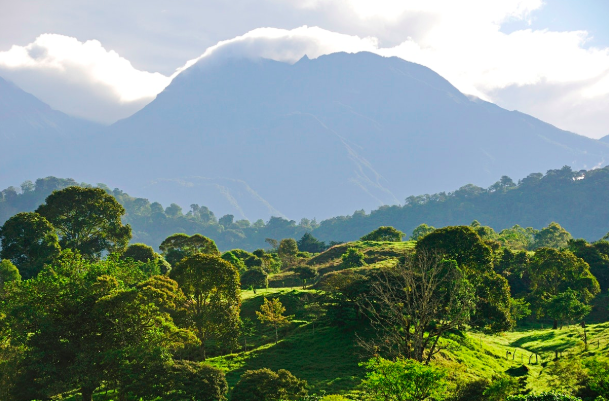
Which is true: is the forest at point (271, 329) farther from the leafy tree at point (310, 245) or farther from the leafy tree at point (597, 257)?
the leafy tree at point (310, 245)

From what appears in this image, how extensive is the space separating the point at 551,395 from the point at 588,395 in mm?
7015

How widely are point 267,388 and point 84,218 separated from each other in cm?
5076

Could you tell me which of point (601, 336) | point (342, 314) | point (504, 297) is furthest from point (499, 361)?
point (342, 314)

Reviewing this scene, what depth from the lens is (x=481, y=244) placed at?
154ft

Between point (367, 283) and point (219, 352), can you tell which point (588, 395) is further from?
point (219, 352)

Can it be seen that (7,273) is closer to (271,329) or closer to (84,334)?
(84,334)

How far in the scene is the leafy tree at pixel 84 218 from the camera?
60594 millimetres

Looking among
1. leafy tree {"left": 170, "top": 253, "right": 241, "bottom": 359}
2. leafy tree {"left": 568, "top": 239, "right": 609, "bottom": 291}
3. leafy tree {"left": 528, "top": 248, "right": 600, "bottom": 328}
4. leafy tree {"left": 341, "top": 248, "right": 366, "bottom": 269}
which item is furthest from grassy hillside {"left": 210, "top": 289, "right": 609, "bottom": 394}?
leafy tree {"left": 568, "top": 239, "right": 609, "bottom": 291}

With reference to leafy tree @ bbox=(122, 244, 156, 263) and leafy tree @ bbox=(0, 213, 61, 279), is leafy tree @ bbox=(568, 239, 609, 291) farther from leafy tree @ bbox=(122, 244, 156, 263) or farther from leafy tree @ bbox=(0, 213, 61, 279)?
leafy tree @ bbox=(0, 213, 61, 279)

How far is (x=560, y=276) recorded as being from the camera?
2467 inches

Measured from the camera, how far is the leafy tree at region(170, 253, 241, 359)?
115 ft

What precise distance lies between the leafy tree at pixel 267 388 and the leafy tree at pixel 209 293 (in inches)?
450

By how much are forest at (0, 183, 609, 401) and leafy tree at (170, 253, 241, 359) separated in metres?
0.12

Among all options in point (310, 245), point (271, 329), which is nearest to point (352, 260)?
point (271, 329)
